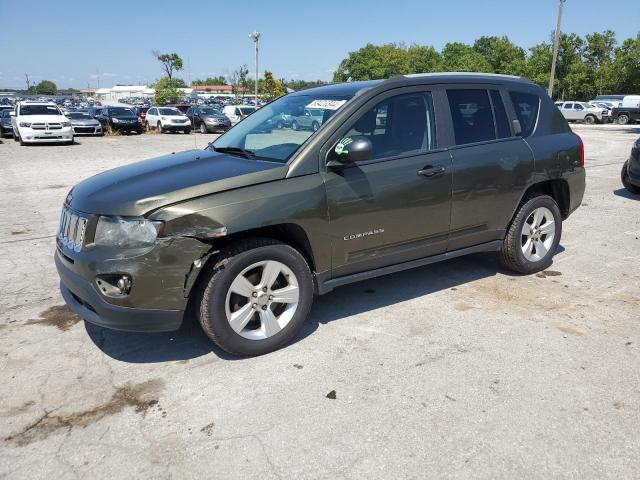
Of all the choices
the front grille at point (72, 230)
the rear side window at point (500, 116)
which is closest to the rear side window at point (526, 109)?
the rear side window at point (500, 116)

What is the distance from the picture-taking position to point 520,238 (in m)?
4.96

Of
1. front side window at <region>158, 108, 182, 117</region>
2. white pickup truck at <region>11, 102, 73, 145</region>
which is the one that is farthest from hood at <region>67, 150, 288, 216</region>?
front side window at <region>158, 108, 182, 117</region>

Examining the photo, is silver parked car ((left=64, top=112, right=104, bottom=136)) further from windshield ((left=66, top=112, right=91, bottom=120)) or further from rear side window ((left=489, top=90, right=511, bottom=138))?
rear side window ((left=489, top=90, right=511, bottom=138))

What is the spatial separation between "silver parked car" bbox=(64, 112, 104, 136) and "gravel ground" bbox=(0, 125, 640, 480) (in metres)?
23.1

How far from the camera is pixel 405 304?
178 inches

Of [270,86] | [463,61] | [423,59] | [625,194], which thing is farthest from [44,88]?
[625,194]

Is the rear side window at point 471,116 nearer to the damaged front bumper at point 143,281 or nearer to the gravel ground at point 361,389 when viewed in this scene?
the gravel ground at point 361,389

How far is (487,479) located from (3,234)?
678cm

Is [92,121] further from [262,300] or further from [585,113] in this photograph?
[585,113]

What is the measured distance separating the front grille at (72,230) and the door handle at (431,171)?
7.95 ft

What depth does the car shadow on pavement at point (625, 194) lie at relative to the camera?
9258mm

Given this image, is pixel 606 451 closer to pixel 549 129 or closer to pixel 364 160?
pixel 364 160

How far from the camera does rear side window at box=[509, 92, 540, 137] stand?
490 cm

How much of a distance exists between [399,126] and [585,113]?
131ft
